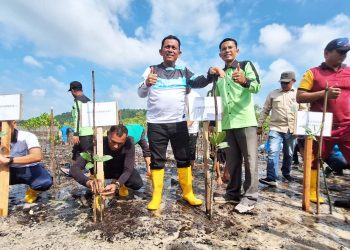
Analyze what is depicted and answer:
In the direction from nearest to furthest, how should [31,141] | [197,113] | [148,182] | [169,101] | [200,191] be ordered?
[197,113] < [169,101] < [31,141] < [200,191] < [148,182]

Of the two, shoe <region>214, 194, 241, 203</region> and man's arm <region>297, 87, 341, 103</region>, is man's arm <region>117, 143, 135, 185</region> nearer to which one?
shoe <region>214, 194, 241, 203</region>

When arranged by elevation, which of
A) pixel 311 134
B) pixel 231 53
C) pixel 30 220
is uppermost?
pixel 231 53

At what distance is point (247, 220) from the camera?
3225 millimetres

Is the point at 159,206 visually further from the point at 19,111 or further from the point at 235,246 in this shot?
the point at 19,111

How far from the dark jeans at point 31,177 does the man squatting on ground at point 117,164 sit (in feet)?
2.36

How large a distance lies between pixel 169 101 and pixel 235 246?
1.78 m

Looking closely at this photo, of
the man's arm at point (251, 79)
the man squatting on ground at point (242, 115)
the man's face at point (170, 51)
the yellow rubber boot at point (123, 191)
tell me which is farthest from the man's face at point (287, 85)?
the yellow rubber boot at point (123, 191)

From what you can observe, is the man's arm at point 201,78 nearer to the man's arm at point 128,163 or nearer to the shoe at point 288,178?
the man's arm at point 128,163

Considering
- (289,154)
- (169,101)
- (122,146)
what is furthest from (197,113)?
(289,154)

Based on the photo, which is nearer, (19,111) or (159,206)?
(19,111)

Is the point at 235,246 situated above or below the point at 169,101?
below

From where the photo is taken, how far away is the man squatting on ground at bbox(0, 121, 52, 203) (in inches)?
145

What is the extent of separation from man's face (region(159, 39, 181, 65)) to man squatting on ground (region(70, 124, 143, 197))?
3.41 ft

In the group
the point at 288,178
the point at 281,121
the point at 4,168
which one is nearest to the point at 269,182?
the point at 288,178
